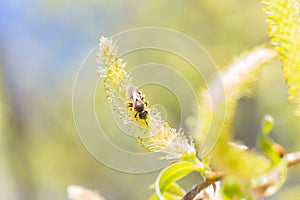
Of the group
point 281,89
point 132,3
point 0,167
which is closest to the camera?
point 281,89

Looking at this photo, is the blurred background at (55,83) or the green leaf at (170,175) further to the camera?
the blurred background at (55,83)

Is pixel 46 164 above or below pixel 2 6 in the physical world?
below

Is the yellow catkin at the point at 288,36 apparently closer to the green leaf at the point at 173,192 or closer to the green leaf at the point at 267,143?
the green leaf at the point at 267,143

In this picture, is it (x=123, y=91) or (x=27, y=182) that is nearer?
(x=123, y=91)

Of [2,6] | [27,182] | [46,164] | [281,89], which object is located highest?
[2,6]

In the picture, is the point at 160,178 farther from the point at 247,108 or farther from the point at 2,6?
the point at 2,6

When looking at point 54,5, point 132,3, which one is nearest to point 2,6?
point 54,5

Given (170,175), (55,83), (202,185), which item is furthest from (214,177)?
(55,83)

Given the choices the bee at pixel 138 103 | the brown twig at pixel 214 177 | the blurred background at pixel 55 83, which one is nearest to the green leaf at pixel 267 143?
the brown twig at pixel 214 177
